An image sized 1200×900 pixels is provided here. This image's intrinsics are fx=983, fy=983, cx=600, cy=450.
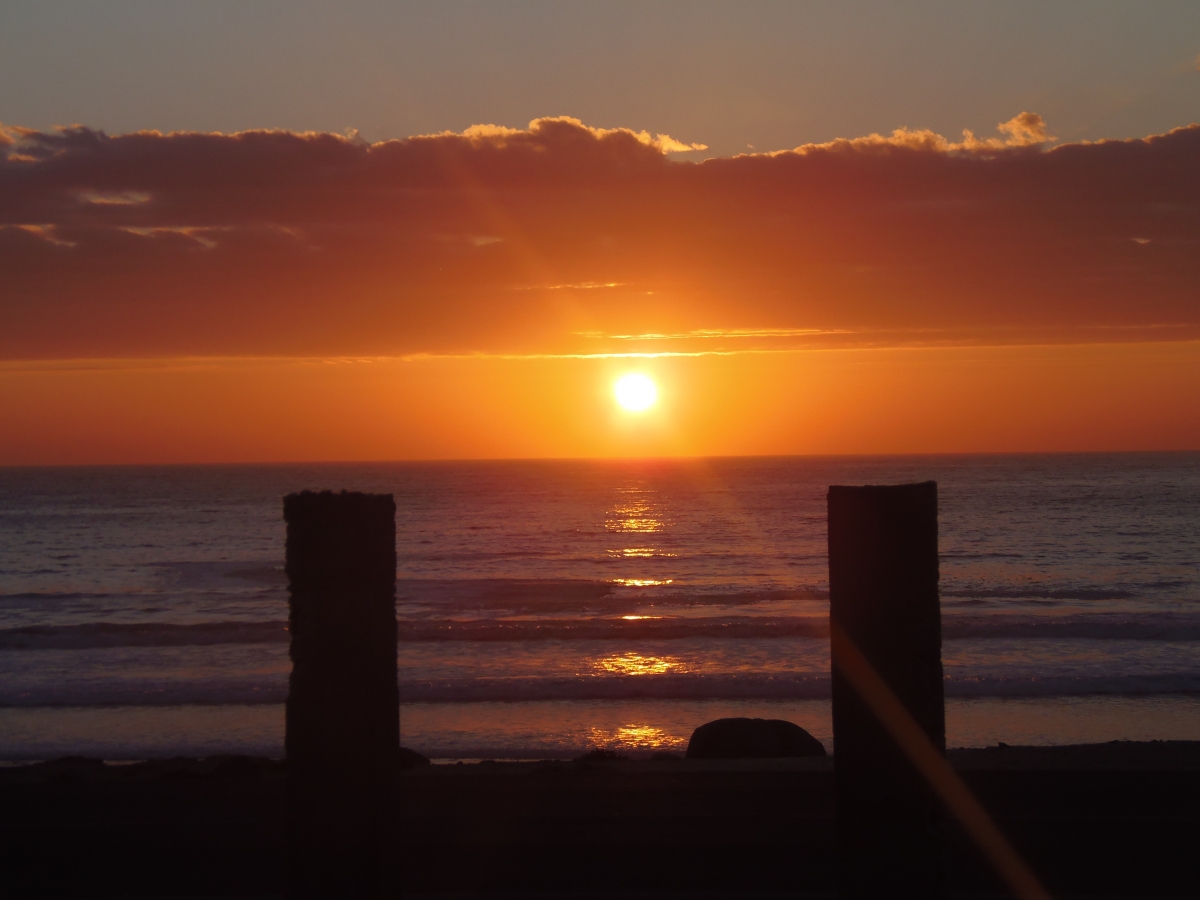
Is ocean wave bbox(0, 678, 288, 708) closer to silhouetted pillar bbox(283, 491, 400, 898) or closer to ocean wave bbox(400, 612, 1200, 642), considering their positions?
ocean wave bbox(400, 612, 1200, 642)

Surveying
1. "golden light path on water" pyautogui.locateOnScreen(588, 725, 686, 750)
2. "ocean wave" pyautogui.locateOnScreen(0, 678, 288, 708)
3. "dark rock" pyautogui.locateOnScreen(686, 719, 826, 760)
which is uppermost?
"dark rock" pyautogui.locateOnScreen(686, 719, 826, 760)

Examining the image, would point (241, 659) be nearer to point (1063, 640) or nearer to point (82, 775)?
point (82, 775)

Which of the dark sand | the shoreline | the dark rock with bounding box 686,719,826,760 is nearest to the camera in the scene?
the dark sand

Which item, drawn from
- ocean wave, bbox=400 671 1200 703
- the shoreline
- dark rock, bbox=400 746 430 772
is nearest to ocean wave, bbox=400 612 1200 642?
ocean wave, bbox=400 671 1200 703

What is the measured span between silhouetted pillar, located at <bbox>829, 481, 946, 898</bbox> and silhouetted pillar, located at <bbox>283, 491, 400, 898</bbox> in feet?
3.70

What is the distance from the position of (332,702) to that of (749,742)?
29.9ft

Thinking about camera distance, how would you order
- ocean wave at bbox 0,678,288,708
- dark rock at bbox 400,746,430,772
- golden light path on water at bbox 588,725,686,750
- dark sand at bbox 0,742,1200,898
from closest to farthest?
Answer: dark sand at bbox 0,742,1200,898, dark rock at bbox 400,746,430,772, golden light path on water at bbox 588,725,686,750, ocean wave at bbox 0,678,288,708

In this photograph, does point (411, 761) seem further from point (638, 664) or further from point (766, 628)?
point (766, 628)

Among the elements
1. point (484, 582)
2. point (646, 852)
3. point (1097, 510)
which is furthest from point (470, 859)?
point (1097, 510)

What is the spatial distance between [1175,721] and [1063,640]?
23.8ft

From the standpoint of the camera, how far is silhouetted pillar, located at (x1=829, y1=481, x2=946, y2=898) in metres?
2.30

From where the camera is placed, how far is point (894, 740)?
2.36 m

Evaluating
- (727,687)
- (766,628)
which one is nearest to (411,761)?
(727,687)

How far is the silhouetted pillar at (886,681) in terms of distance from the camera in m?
2.30
